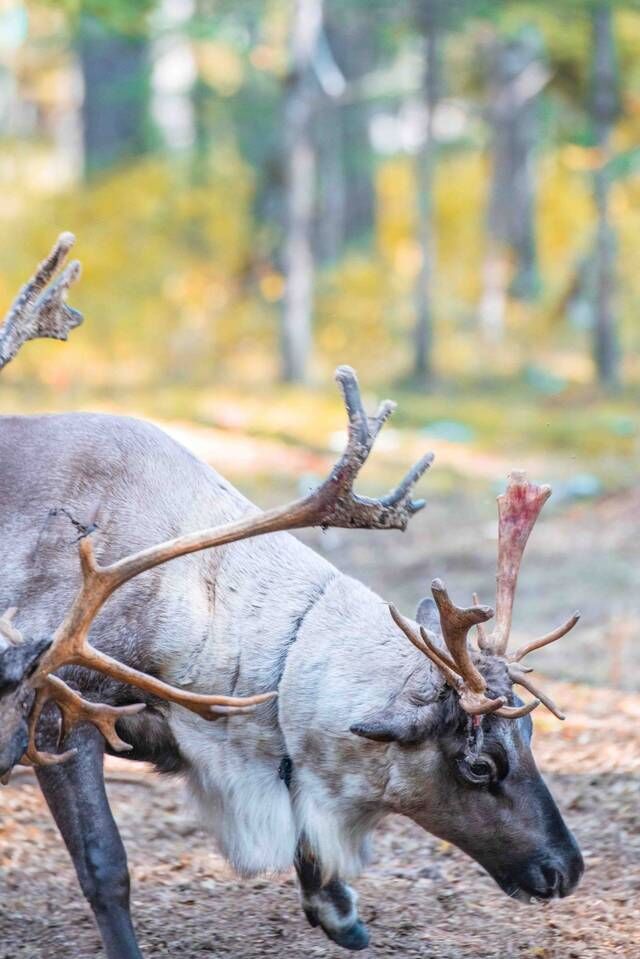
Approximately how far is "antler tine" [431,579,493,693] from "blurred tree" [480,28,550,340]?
60.0ft

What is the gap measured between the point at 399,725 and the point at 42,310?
1793 mm

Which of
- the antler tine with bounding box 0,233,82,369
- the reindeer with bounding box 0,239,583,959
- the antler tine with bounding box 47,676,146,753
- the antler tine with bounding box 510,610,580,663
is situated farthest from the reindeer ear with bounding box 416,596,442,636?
the antler tine with bounding box 0,233,82,369

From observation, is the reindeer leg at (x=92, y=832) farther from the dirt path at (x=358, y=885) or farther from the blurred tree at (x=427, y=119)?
the blurred tree at (x=427, y=119)

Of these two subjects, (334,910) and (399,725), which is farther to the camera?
(334,910)

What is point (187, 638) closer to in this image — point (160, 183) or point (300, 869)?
point (300, 869)

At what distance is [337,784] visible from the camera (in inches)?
164

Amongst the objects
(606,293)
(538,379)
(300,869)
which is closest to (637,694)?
(300,869)

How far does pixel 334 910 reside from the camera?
4.46 meters

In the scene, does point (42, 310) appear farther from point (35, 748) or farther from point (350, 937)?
point (350, 937)

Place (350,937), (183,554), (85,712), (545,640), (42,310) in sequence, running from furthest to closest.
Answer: (42,310) → (350,937) → (545,640) → (85,712) → (183,554)

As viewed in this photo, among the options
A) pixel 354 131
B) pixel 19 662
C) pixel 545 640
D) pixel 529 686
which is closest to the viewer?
pixel 19 662

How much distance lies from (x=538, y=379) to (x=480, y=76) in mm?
7471

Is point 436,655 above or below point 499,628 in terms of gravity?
below

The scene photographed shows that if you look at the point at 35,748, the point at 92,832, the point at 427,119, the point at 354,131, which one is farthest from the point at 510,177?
the point at 35,748
